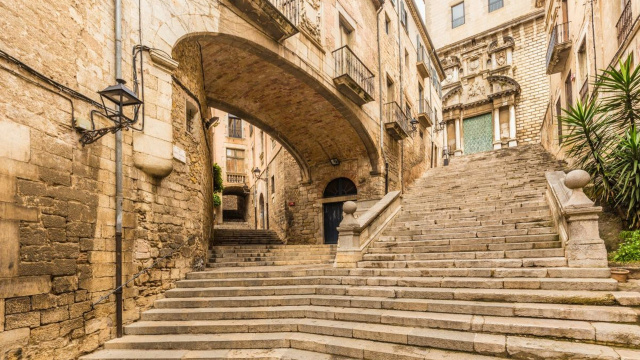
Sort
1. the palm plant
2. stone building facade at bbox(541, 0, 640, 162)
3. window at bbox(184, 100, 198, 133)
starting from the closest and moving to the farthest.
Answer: the palm plant < stone building facade at bbox(541, 0, 640, 162) < window at bbox(184, 100, 198, 133)

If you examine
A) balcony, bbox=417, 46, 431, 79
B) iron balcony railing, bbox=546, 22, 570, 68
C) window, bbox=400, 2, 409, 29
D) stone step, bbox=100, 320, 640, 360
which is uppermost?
window, bbox=400, 2, 409, 29

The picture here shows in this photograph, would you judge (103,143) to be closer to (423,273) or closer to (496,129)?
(423,273)

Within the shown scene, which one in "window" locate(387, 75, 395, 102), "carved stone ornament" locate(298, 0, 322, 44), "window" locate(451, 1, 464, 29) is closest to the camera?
"carved stone ornament" locate(298, 0, 322, 44)

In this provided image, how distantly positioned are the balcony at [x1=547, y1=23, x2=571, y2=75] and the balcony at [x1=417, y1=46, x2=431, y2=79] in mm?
6066

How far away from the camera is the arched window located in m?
12.9

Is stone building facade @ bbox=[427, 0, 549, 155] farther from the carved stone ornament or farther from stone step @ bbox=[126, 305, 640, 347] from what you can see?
stone step @ bbox=[126, 305, 640, 347]

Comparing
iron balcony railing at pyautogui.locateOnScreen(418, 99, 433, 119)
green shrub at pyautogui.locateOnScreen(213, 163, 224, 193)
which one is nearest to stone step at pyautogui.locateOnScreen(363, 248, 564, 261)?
iron balcony railing at pyautogui.locateOnScreen(418, 99, 433, 119)

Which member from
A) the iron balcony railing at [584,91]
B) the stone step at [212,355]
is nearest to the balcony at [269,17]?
the stone step at [212,355]

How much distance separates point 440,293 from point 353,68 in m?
8.02

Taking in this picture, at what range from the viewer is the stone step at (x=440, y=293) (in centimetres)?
381

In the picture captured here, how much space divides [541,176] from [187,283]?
30.7 ft

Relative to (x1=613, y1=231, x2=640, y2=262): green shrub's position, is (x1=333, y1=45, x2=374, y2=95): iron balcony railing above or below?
above

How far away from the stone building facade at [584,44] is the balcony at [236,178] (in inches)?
697

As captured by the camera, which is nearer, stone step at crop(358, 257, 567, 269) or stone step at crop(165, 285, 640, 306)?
stone step at crop(165, 285, 640, 306)
